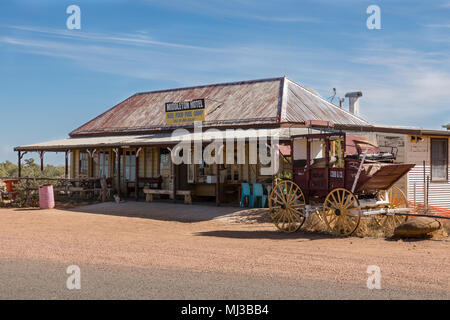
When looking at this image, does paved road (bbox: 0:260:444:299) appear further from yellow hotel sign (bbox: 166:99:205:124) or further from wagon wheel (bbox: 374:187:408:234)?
yellow hotel sign (bbox: 166:99:205:124)

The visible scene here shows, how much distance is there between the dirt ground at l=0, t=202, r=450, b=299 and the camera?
6973 millimetres

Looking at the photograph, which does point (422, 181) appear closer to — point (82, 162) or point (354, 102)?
point (354, 102)

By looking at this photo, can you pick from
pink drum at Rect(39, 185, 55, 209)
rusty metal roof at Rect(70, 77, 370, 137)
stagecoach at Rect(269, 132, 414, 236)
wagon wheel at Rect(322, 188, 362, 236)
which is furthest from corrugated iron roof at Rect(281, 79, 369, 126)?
pink drum at Rect(39, 185, 55, 209)

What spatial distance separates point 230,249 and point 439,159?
10.9 meters

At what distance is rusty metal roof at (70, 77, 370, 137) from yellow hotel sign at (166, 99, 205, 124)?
464 mm

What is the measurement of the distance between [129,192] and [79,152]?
182 inches

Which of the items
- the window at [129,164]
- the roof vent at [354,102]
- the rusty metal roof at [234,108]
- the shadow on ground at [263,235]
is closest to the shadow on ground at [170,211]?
the shadow on ground at [263,235]

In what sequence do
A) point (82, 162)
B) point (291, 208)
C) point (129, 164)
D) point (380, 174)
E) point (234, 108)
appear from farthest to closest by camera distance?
point (82, 162) → point (129, 164) → point (234, 108) → point (291, 208) → point (380, 174)

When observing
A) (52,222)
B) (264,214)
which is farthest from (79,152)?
(264,214)

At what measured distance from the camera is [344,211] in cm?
1049

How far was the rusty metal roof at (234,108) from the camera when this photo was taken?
2089 cm

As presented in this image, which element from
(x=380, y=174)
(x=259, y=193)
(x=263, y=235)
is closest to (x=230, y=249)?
(x=263, y=235)
